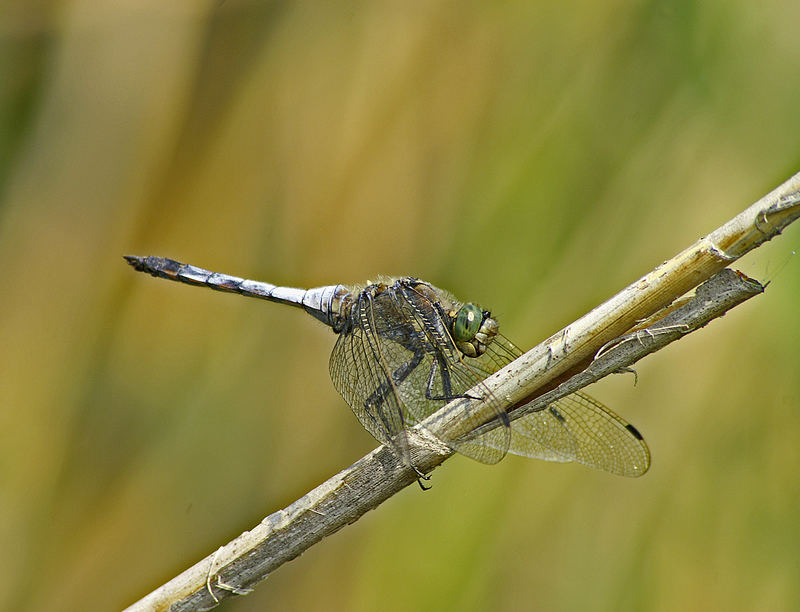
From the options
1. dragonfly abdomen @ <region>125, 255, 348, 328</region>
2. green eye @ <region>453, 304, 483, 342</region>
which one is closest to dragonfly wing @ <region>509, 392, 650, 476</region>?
green eye @ <region>453, 304, 483, 342</region>

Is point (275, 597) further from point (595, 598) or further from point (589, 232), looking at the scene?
point (589, 232)

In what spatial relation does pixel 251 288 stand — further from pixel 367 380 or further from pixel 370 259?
pixel 367 380

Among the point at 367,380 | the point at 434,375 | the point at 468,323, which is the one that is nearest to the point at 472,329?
the point at 468,323

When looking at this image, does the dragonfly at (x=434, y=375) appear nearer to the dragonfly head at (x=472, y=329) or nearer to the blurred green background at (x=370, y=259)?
the dragonfly head at (x=472, y=329)

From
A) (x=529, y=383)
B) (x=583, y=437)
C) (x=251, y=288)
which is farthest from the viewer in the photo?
(x=251, y=288)

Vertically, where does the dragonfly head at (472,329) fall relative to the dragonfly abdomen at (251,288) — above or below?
below

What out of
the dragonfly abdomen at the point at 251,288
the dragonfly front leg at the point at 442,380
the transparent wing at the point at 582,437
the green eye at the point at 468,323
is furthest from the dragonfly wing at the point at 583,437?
the dragonfly abdomen at the point at 251,288
